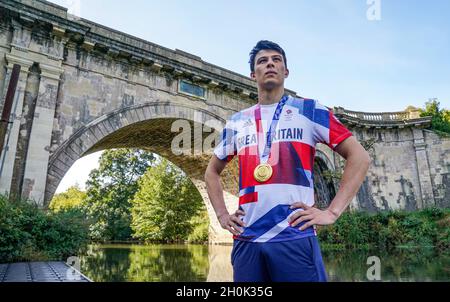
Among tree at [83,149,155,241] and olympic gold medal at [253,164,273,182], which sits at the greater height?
tree at [83,149,155,241]

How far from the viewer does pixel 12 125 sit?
9.24 meters

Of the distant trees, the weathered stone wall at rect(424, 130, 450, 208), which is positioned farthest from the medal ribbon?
the distant trees

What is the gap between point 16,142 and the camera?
925cm

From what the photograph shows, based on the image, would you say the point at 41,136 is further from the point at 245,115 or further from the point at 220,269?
the point at 245,115

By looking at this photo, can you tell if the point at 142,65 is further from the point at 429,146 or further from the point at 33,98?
the point at 429,146

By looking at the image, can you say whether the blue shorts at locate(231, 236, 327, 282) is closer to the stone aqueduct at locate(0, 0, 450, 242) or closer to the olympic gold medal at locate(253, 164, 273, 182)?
the olympic gold medal at locate(253, 164, 273, 182)

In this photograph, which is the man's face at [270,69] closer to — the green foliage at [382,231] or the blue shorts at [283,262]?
the blue shorts at [283,262]

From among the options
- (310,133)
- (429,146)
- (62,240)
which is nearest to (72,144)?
(62,240)

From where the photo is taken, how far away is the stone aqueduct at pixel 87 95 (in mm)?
9570

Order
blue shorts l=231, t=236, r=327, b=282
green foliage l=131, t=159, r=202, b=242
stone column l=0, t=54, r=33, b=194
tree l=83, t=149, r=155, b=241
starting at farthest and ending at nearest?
tree l=83, t=149, r=155, b=241
green foliage l=131, t=159, r=202, b=242
stone column l=0, t=54, r=33, b=194
blue shorts l=231, t=236, r=327, b=282

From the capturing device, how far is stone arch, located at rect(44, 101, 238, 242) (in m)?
10.2

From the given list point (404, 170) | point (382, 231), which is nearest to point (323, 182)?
point (382, 231)

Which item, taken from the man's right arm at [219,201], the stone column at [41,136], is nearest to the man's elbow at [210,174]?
the man's right arm at [219,201]

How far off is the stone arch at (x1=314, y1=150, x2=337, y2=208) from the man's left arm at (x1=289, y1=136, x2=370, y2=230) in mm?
17949
